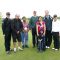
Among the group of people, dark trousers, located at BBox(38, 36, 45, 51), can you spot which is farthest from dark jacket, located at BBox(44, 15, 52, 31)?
dark trousers, located at BBox(38, 36, 45, 51)

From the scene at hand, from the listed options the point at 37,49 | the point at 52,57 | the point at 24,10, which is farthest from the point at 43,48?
the point at 24,10

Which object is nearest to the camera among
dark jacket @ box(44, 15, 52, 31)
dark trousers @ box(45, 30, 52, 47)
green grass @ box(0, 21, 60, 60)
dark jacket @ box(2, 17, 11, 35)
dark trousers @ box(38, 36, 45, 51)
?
green grass @ box(0, 21, 60, 60)

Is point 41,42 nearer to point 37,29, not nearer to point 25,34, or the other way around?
point 37,29

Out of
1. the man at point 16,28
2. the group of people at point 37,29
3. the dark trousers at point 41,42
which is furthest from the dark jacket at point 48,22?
the man at point 16,28

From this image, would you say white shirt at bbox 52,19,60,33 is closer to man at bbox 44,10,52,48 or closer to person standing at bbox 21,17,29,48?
man at bbox 44,10,52,48

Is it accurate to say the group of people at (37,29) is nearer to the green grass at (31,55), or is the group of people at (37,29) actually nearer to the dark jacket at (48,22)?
the dark jacket at (48,22)

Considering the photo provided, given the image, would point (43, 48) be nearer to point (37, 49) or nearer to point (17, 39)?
point (37, 49)

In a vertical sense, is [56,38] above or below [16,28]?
below

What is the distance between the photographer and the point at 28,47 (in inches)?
528

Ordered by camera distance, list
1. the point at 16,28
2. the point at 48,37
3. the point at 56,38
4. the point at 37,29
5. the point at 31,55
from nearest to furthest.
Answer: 1. the point at 31,55
2. the point at 16,28
3. the point at 37,29
4. the point at 56,38
5. the point at 48,37

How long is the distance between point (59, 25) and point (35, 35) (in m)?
1.45

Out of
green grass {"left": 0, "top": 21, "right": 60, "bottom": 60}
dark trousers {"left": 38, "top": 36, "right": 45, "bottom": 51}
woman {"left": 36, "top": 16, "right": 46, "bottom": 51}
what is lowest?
green grass {"left": 0, "top": 21, "right": 60, "bottom": 60}

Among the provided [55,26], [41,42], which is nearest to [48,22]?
[55,26]

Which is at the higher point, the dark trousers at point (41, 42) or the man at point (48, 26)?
the man at point (48, 26)
